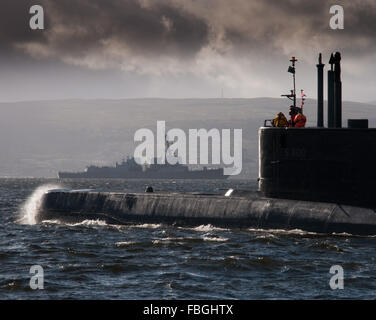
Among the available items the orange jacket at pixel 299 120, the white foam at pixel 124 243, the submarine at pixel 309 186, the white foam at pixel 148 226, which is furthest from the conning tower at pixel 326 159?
the white foam at pixel 124 243

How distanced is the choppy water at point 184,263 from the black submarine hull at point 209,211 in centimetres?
36

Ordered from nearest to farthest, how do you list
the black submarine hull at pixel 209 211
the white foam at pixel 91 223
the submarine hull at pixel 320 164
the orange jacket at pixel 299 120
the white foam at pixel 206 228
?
1. the submarine hull at pixel 320 164
2. the black submarine hull at pixel 209 211
3. the orange jacket at pixel 299 120
4. the white foam at pixel 206 228
5. the white foam at pixel 91 223

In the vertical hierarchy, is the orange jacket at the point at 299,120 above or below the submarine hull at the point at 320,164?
above

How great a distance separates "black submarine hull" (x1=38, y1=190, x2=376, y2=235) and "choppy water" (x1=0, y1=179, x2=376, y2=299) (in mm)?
362

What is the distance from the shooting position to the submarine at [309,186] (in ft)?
81.4

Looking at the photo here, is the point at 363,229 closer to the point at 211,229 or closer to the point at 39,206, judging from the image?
the point at 211,229

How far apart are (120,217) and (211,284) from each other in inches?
561

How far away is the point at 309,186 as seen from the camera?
2617 centimetres

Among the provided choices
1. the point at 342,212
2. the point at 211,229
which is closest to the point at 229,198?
the point at 211,229

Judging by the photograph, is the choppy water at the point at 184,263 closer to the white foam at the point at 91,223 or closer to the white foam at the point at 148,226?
the white foam at the point at 148,226

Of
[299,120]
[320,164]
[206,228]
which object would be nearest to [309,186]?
[320,164]

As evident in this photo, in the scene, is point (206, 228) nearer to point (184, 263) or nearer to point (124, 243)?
point (124, 243)

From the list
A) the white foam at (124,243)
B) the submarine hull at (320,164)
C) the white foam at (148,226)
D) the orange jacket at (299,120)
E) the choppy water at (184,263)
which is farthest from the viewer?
the white foam at (148,226)

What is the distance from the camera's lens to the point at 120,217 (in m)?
31.8
